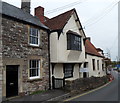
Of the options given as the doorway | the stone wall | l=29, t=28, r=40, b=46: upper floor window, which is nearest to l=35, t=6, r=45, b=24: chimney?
l=29, t=28, r=40, b=46: upper floor window

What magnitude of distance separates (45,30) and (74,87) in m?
5.93

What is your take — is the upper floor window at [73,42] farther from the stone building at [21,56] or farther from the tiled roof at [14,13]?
the tiled roof at [14,13]

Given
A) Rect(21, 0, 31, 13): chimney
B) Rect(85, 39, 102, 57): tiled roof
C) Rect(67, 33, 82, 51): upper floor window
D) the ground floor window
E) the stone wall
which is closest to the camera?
the stone wall

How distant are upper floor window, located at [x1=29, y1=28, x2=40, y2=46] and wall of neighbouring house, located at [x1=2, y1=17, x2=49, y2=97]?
0.40 m

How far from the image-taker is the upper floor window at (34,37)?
11.5 metres

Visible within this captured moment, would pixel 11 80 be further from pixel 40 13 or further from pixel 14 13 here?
pixel 40 13

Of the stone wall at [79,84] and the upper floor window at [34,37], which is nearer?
the upper floor window at [34,37]

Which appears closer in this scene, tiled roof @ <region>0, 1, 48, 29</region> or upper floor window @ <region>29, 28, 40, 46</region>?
tiled roof @ <region>0, 1, 48, 29</region>

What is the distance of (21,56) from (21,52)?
0.30 metres

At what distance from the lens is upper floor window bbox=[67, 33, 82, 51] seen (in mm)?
14505

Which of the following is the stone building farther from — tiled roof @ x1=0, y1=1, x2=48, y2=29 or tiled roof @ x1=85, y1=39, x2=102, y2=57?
tiled roof @ x1=85, y1=39, x2=102, y2=57

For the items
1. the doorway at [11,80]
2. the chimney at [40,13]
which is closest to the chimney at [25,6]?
the chimney at [40,13]

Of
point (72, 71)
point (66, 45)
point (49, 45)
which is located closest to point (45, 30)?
point (49, 45)

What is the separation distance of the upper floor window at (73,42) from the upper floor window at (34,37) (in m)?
3.73
